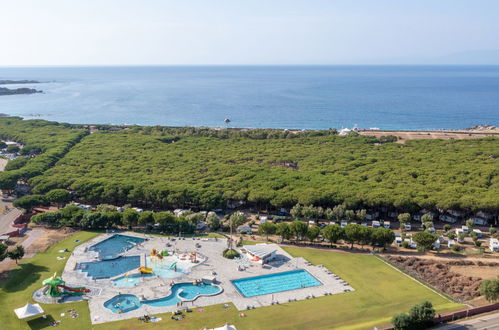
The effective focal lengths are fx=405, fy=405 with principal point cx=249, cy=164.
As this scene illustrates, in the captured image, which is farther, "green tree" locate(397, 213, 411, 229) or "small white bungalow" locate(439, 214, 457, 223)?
"small white bungalow" locate(439, 214, 457, 223)

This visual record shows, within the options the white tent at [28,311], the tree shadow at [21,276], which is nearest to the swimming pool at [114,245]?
the tree shadow at [21,276]

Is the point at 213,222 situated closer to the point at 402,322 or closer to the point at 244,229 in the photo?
the point at 244,229

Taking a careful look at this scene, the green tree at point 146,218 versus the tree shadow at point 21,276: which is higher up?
the green tree at point 146,218

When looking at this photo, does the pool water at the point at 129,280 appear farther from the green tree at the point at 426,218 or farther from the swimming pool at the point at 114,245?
the green tree at the point at 426,218

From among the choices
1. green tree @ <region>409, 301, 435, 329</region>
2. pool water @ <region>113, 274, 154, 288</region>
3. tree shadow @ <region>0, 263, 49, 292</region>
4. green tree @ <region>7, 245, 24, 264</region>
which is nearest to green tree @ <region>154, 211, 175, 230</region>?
pool water @ <region>113, 274, 154, 288</region>

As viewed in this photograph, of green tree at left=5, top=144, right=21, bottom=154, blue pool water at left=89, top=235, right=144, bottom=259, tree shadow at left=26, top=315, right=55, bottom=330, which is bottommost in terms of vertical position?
tree shadow at left=26, top=315, right=55, bottom=330

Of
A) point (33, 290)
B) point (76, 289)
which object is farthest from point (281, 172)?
point (33, 290)

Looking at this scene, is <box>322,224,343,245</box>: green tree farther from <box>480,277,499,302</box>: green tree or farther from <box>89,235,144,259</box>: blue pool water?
<box>89,235,144,259</box>: blue pool water
